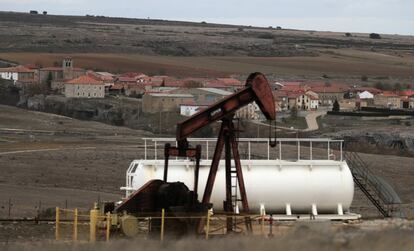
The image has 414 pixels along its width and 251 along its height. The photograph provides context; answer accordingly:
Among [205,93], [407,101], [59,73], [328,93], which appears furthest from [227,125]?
[59,73]

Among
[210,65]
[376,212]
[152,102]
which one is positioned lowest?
[376,212]

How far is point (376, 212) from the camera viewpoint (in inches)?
1138

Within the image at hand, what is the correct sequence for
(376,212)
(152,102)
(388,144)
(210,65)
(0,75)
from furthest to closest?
(210,65), (0,75), (152,102), (388,144), (376,212)

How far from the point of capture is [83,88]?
105 m

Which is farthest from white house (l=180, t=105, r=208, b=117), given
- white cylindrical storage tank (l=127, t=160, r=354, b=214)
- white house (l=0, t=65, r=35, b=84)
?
white cylindrical storage tank (l=127, t=160, r=354, b=214)

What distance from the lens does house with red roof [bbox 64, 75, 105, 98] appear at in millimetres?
105188

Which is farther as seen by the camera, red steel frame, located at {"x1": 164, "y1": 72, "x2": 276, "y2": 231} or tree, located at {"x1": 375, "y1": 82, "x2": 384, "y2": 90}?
tree, located at {"x1": 375, "y1": 82, "x2": 384, "y2": 90}

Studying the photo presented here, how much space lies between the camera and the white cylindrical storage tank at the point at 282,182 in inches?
935

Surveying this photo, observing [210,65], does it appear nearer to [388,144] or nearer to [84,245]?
[388,144]

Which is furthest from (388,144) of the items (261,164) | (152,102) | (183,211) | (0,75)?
(0,75)

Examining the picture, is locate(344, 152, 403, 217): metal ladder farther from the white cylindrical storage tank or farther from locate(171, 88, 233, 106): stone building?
locate(171, 88, 233, 106): stone building

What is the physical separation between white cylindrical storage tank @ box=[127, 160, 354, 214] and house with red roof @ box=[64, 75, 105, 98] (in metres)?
81.7

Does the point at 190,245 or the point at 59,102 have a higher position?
the point at 59,102

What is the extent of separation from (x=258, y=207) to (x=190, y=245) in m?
8.99
